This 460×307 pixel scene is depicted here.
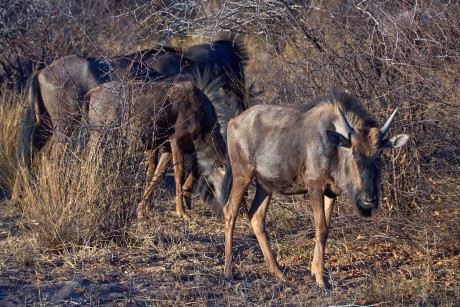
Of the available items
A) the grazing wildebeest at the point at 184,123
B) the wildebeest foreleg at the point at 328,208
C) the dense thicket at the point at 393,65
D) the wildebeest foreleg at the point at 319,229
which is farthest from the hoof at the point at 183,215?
the wildebeest foreleg at the point at 319,229

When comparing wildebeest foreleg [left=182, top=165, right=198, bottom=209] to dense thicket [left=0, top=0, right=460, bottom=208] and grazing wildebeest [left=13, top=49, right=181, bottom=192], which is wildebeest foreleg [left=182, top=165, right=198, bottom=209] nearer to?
grazing wildebeest [left=13, top=49, right=181, bottom=192]

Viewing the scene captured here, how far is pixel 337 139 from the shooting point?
602 cm

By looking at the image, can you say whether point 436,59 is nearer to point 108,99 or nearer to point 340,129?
point 340,129

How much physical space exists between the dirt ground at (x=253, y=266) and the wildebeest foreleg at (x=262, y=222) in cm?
15

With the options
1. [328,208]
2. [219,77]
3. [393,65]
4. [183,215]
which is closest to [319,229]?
[328,208]

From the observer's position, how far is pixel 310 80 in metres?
7.89

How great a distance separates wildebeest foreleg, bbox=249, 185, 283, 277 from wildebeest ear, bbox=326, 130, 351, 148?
3.63 ft

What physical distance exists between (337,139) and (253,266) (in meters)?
1.52

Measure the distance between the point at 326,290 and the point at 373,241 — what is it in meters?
1.36

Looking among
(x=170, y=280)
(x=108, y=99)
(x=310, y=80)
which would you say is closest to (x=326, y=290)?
(x=170, y=280)

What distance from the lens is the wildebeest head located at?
603 cm

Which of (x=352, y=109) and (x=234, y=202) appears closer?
(x=352, y=109)

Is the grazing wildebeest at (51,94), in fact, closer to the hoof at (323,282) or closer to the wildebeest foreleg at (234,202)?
the wildebeest foreleg at (234,202)

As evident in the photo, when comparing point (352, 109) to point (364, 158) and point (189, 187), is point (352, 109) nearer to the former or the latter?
point (364, 158)
